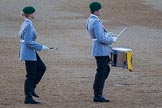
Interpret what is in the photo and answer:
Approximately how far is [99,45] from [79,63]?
17.2 ft

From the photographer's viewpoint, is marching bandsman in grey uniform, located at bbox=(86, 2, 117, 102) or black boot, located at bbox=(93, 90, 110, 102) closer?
marching bandsman in grey uniform, located at bbox=(86, 2, 117, 102)

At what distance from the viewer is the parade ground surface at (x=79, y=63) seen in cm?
1076

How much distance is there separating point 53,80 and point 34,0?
2919 centimetres

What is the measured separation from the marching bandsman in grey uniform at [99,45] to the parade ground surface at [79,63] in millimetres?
299

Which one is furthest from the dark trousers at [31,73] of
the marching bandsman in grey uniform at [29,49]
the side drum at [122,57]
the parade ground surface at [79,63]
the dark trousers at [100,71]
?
the side drum at [122,57]

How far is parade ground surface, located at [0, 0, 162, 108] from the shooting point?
10.8 m

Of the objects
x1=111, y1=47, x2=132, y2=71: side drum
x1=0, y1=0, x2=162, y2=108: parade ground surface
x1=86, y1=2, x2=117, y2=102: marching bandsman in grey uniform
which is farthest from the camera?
x1=0, y1=0, x2=162, y2=108: parade ground surface

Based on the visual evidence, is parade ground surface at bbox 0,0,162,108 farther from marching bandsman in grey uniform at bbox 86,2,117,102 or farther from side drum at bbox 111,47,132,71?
side drum at bbox 111,47,132,71

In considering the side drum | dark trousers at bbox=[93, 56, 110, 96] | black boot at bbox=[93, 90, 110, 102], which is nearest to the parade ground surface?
black boot at bbox=[93, 90, 110, 102]

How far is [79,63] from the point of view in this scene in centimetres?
1551

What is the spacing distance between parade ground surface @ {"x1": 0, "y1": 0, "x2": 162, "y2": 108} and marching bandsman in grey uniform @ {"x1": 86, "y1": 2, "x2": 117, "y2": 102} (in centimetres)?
30

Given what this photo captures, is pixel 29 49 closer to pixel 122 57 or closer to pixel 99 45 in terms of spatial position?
pixel 99 45

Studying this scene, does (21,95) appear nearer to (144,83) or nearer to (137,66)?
(144,83)

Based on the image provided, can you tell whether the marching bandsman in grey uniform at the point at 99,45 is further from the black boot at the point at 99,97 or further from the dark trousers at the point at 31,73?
the dark trousers at the point at 31,73
